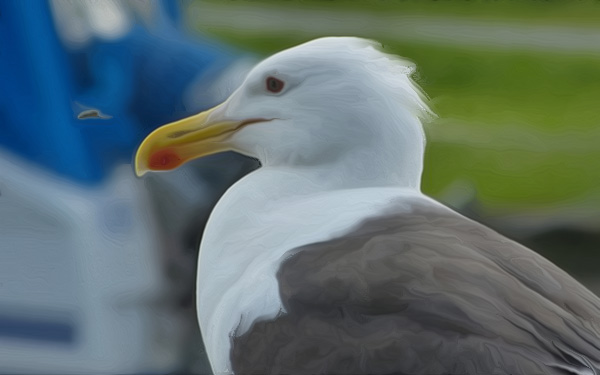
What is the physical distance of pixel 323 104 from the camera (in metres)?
1.15

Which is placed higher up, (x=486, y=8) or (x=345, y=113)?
(x=345, y=113)

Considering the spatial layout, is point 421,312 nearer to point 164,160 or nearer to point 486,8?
point 164,160

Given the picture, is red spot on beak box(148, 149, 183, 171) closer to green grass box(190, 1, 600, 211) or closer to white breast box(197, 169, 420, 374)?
white breast box(197, 169, 420, 374)

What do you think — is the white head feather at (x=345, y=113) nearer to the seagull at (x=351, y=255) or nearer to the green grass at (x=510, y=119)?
the seagull at (x=351, y=255)

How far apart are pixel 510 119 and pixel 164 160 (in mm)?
1160

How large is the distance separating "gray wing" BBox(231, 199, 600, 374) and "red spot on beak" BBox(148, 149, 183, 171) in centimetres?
29

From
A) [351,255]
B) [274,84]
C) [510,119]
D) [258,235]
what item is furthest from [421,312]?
[510,119]

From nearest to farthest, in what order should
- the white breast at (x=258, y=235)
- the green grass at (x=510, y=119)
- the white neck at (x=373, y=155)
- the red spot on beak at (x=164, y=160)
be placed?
the white breast at (x=258, y=235) < the white neck at (x=373, y=155) < the red spot on beak at (x=164, y=160) < the green grass at (x=510, y=119)

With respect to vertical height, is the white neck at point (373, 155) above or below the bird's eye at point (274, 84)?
below

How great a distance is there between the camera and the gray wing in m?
0.88

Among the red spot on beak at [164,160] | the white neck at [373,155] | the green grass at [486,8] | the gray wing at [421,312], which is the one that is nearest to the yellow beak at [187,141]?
the red spot on beak at [164,160]

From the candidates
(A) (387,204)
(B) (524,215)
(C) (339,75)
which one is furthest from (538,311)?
(B) (524,215)

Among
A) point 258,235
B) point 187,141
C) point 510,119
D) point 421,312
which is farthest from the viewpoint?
point 510,119

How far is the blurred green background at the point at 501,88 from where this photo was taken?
212cm
